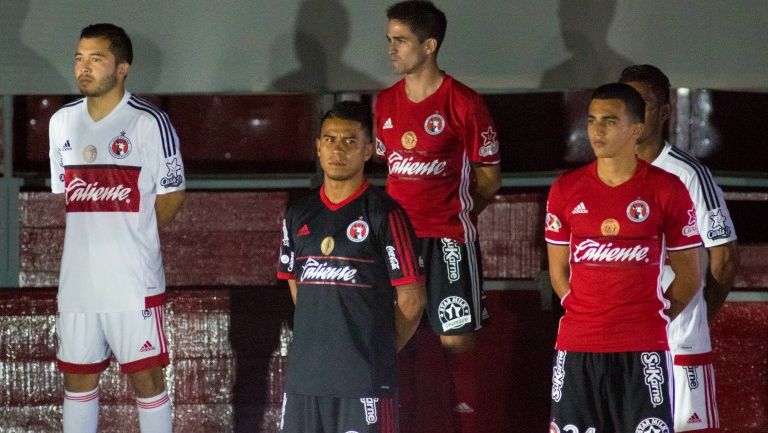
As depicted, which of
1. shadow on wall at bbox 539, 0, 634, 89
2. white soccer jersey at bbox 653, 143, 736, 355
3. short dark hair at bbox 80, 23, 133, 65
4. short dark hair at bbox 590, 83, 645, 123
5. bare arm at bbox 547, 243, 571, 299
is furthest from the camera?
shadow on wall at bbox 539, 0, 634, 89

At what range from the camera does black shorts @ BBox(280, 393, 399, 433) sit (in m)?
4.49

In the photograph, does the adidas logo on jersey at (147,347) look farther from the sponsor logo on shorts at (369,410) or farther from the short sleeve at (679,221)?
the short sleeve at (679,221)

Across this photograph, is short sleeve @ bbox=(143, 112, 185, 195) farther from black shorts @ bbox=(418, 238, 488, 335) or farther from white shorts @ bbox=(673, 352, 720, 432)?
white shorts @ bbox=(673, 352, 720, 432)

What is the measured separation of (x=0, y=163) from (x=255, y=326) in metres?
2.33

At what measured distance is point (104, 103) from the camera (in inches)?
221

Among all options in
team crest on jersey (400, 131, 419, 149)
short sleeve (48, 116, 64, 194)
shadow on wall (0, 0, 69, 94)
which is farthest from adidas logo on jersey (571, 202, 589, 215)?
shadow on wall (0, 0, 69, 94)

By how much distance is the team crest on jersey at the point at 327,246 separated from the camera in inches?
181

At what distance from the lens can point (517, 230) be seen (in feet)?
23.7

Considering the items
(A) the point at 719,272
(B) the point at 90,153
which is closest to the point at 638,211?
(A) the point at 719,272

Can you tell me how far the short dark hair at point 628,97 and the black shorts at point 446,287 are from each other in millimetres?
1442

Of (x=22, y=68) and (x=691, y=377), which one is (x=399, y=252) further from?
(x=22, y=68)

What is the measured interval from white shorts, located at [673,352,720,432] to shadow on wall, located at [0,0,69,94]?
4424 millimetres

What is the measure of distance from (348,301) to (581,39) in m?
3.72

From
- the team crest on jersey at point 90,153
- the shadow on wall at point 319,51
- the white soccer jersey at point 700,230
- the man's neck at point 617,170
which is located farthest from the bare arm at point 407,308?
the shadow on wall at point 319,51
